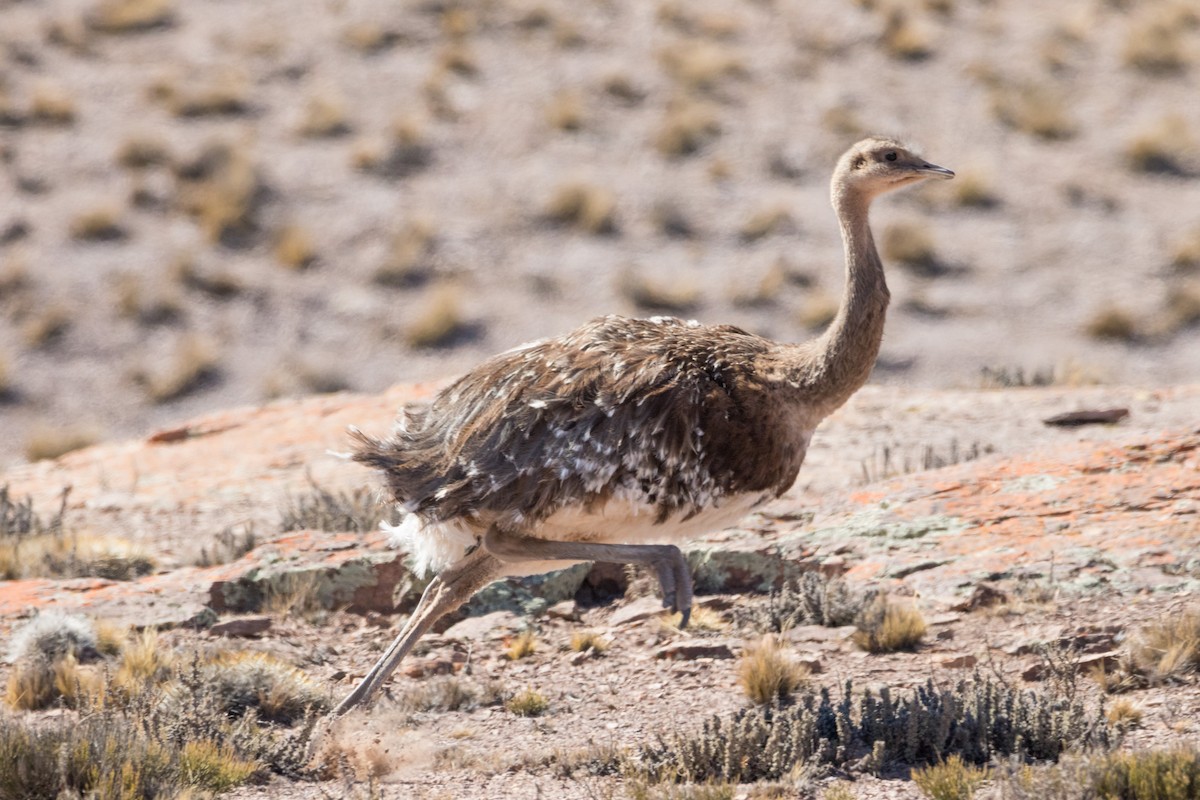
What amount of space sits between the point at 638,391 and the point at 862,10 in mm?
20879

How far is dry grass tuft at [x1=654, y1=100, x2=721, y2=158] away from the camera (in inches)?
873

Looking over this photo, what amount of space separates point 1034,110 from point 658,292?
6.98 metres

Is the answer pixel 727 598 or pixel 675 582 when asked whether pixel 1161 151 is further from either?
pixel 675 582

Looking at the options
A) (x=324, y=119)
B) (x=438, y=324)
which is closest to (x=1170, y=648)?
(x=438, y=324)

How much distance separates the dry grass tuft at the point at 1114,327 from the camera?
18203mm

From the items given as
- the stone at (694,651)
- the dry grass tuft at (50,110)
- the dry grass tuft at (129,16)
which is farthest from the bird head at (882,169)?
the dry grass tuft at (129,16)

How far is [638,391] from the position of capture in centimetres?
593

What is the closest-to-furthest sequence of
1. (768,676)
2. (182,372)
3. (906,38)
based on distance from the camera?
(768,676), (182,372), (906,38)

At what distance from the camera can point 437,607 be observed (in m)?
6.35

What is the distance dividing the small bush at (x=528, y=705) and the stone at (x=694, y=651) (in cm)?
70

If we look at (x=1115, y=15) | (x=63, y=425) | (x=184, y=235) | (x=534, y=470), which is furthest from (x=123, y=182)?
(x=534, y=470)

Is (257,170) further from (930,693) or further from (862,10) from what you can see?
(930,693)

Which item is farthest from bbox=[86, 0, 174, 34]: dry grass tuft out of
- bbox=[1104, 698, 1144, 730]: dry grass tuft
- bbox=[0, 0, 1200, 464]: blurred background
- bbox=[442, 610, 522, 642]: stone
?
bbox=[1104, 698, 1144, 730]: dry grass tuft

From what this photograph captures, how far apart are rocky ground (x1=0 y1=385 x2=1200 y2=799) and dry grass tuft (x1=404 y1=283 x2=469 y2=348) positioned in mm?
8299
